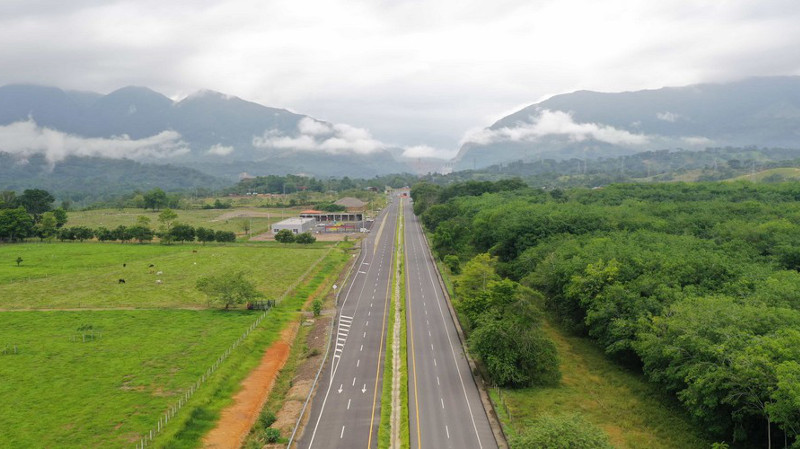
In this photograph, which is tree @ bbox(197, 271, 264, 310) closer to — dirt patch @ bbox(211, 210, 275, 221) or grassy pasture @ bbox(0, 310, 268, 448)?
grassy pasture @ bbox(0, 310, 268, 448)

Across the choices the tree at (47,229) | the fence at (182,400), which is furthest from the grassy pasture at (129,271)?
the fence at (182,400)

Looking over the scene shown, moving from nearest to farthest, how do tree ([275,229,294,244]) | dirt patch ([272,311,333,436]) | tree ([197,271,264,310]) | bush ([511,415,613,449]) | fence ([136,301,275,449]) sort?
1. bush ([511,415,613,449])
2. fence ([136,301,275,449])
3. dirt patch ([272,311,333,436])
4. tree ([197,271,264,310])
5. tree ([275,229,294,244])

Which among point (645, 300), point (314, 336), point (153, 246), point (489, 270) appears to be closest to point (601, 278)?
point (645, 300)

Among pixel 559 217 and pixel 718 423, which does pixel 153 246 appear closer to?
pixel 559 217

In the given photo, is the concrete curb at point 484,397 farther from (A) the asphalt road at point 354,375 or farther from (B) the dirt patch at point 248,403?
(B) the dirt patch at point 248,403

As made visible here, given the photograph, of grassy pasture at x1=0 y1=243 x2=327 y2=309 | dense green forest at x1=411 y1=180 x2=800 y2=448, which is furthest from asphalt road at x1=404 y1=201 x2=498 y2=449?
grassy pasture at x1=0 y1=243 x2=327 y2=309

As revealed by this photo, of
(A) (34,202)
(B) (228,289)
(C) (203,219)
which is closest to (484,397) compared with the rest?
(B) (228,289)

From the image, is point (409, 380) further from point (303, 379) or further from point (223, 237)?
point (223, 237)
